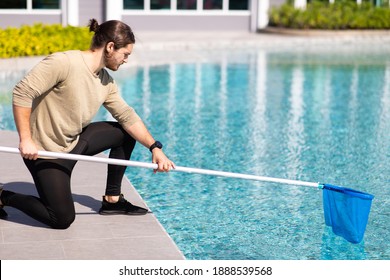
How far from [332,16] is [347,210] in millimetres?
22604

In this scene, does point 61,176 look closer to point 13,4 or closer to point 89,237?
point 89,237

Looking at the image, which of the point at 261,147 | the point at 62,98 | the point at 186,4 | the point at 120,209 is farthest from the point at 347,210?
the point at 186,4

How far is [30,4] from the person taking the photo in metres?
26.2

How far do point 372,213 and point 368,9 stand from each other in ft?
75.8

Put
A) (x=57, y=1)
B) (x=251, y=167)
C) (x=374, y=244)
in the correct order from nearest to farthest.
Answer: (x=374, y=244)
(x=251, y=167)
(x=57, y=1)

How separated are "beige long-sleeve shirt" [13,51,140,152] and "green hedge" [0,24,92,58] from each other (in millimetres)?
10454

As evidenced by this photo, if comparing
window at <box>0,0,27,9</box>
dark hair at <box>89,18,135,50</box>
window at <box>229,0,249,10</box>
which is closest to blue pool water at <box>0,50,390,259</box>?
dark hair at <box>89,18,135,50</box>

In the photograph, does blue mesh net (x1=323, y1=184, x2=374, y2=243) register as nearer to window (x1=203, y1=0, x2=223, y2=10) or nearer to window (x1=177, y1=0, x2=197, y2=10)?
window (x1=177, y1=0, x2=197, y2=10)

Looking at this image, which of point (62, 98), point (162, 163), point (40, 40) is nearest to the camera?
point (62, 98)

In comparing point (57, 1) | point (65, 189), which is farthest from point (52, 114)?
point (57, 1)

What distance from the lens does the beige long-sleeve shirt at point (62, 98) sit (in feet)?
18.3

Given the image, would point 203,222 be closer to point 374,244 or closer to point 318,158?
point 374,244
